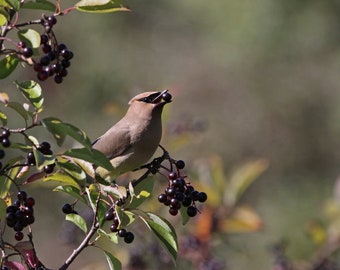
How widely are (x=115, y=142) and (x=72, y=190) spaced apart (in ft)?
3.32

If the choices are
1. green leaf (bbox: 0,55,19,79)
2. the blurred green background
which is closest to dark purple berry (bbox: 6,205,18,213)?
green leaf (bbox: 0,55,19,79)

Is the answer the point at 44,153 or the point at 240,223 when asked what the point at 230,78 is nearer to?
the point at 240,223

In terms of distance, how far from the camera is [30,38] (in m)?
2.27

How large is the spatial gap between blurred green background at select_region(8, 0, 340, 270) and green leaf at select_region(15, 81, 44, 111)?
760 cm

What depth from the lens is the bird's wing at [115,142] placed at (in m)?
3.41

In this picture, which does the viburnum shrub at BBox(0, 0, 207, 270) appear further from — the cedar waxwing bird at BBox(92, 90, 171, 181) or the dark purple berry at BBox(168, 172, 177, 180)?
the cedar waxwing bird at BBox(92, 90, 171, 181)

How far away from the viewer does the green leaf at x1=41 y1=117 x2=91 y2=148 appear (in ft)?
6.99

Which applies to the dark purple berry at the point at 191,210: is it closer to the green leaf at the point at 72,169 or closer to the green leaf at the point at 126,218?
the green leaf at the point at 126,218

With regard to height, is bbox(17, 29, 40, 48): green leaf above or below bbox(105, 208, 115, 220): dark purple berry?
above

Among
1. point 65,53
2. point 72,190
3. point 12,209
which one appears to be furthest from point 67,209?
point 65,53

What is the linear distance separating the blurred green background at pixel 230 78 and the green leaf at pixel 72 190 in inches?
290

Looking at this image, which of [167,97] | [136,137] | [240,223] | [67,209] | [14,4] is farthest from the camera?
[240,223]

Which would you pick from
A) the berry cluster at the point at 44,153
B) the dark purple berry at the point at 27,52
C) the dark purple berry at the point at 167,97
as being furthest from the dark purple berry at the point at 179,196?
the dark purple berry at the point at 167,97

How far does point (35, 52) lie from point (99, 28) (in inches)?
376
